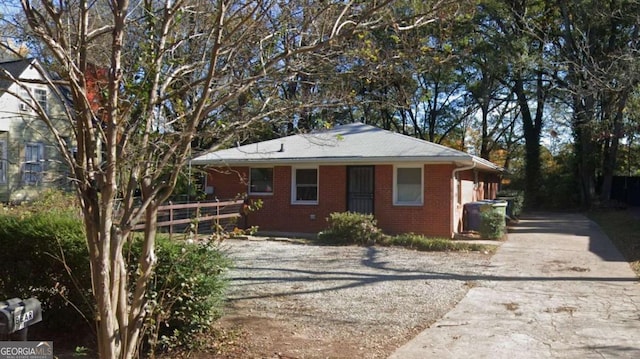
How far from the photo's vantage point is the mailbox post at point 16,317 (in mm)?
3504

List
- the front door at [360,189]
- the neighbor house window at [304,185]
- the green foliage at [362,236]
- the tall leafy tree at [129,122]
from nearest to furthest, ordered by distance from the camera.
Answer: the tall leafy tree at [129,122] < the green foliage at [362,236] < the front door at [360,189] < the neighbor house window at [304,185]

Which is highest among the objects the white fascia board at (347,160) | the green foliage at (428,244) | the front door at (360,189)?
the white fascia board at (347,160)

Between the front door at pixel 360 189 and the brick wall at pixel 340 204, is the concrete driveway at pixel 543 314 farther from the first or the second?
the front door at pixel 360 189

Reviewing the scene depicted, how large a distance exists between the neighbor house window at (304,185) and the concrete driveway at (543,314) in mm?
7427

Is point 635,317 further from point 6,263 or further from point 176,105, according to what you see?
point 6,263

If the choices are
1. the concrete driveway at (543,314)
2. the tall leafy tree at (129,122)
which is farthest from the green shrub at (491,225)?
the tall leafy tree at (129,122)

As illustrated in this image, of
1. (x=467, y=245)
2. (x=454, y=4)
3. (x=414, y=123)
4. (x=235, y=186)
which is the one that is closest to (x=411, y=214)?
(x=467, y=245)

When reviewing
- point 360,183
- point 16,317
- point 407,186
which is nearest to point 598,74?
point 407,186

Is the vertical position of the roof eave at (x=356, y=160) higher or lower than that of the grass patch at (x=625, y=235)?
higher

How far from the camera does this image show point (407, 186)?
18203 millimetres

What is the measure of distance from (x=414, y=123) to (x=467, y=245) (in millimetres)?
28567

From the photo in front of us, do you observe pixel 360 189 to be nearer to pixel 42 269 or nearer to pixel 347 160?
pixel 347 160

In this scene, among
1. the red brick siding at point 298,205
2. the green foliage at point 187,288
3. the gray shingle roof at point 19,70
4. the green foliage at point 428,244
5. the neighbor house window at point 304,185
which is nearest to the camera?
the gray shingle roof at point 19,70

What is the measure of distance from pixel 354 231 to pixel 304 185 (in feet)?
13.3
